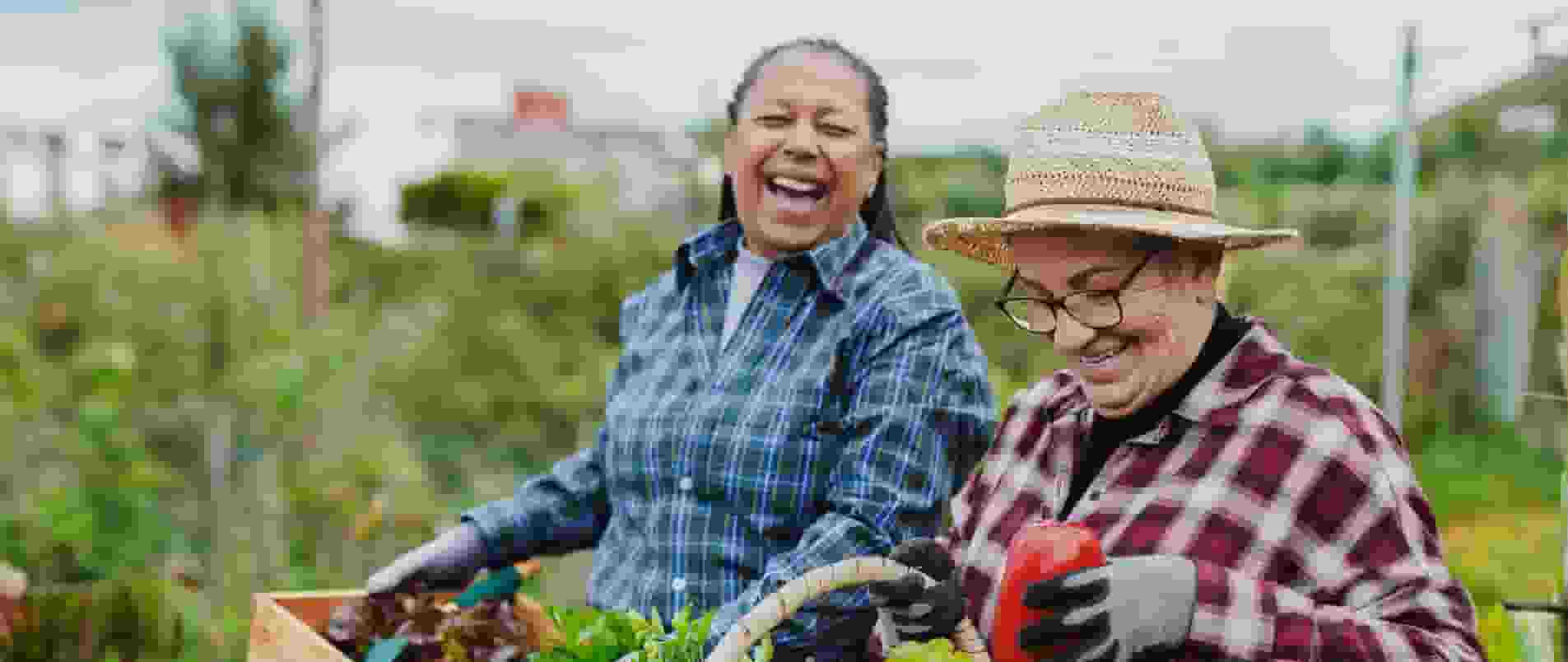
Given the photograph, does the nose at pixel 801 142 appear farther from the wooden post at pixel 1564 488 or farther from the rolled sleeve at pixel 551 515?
the wooden post at pixel 1564 488

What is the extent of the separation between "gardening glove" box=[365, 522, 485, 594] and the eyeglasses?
133 centimetres

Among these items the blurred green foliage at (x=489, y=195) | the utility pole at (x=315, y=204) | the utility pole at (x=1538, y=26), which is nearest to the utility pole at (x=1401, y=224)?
the utility pole at (x=1538, y=26)

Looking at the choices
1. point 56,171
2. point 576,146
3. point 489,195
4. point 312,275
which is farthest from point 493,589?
point 576,146

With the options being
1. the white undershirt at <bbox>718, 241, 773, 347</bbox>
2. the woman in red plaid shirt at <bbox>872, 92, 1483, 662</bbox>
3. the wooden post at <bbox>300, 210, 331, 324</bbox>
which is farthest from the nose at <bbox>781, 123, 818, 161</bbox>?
the wooden post at <bbox>300, 210, 331, 324</bbox>

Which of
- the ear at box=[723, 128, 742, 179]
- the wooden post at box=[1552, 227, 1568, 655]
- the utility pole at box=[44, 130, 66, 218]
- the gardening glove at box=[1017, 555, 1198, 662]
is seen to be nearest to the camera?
the gardening glove at box=[1017, 555, 1198, 662]

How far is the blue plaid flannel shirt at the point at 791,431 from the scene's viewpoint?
241 cm

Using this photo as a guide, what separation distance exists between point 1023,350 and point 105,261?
3965mm

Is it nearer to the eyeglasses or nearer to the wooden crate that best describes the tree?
the wooden crate

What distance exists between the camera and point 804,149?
2629 millimetres

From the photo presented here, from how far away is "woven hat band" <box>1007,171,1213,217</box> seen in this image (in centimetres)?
201

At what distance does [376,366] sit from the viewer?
7.02m

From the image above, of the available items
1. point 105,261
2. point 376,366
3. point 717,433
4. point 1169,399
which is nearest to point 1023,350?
point 376,366

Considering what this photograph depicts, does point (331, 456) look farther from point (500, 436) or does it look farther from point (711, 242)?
point (711, 242)

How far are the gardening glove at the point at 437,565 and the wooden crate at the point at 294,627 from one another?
0.08m
